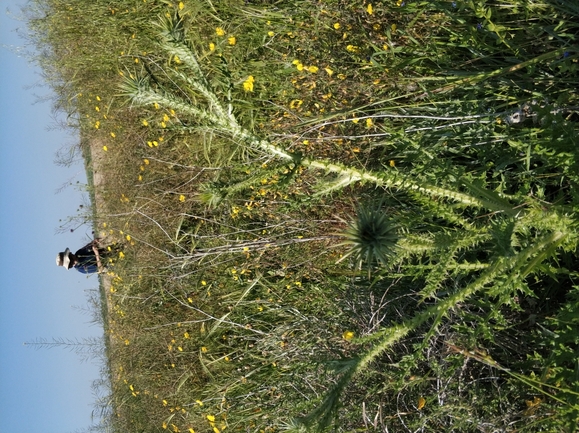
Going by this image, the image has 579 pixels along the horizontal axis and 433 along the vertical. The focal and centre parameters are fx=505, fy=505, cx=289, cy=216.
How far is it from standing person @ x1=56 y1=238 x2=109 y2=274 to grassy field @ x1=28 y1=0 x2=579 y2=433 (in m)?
0.41

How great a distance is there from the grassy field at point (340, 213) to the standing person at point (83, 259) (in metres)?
0.41

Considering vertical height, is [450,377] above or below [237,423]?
above

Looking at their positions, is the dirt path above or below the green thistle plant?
below

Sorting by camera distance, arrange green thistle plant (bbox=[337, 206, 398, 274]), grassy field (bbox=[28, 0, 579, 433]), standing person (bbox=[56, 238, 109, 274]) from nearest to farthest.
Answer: green thistle plant (bbox=[337, 206, 398, 274]), grassy field (bbox=[28, 0, 579, 433]), standing person (bbox=[56, 238, 109, 274])

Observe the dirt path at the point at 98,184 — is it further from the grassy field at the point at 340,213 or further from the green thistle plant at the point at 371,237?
the green thistle plant at the point at 371,237

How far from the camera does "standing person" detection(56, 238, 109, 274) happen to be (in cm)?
575

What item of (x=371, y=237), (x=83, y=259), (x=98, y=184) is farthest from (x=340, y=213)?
(x=83, y=259)

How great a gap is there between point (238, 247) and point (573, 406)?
8.15ft

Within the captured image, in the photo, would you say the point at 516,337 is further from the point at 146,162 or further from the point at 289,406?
the point at 146,162

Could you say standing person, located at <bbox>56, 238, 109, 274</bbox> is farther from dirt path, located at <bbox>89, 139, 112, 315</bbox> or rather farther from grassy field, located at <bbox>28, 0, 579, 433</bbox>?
grassy field, located at <bbox>28, 0, 579, 433</bbox>

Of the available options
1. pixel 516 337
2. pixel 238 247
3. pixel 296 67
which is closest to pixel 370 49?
pixel 296 67

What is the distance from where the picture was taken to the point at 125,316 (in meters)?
4.96

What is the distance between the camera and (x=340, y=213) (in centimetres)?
348

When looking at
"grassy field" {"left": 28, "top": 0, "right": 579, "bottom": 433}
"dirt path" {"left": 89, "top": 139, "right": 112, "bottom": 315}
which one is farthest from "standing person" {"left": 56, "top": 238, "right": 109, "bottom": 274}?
"grassy field" {"left": 28, "top": 0, "right": 579, "bottom": 433}
